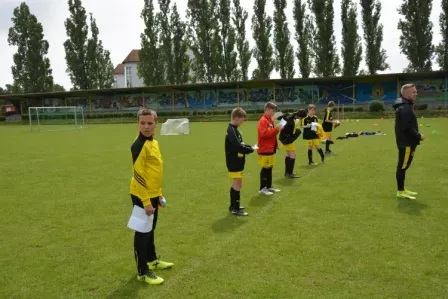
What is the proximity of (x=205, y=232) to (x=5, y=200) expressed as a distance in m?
5.04

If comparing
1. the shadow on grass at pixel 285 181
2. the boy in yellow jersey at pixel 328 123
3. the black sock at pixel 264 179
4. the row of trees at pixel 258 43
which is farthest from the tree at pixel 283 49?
the black sock at pixel 264 179

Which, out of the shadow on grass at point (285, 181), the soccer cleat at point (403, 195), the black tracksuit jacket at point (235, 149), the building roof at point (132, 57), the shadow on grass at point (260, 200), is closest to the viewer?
the black tracksuit jacket at point (235, 149)

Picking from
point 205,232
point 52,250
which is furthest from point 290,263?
point 52,250

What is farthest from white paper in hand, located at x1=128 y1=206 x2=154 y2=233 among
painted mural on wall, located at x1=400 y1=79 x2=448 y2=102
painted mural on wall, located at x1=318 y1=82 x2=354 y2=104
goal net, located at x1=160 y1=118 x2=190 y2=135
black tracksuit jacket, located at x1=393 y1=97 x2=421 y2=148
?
painted mural on wall, located at x1=318 y1=82 x2=354 y2=104

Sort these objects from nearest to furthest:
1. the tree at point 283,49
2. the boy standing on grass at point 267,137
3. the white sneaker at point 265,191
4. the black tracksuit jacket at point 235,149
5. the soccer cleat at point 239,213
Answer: the black tracksuit jacket at point 235,149, the soccer cleat at point 239,213, the boy standing on grass at point 267,137, the white sneaker at point 265,191, the tree at point 283,49

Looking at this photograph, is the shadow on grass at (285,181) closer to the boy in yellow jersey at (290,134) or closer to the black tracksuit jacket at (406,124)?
Answer: the boy in yellow jersey at (290,134)

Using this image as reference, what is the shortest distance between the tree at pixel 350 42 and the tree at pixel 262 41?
28.9 feet

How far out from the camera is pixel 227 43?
169ft

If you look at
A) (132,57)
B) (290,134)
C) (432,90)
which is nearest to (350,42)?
(432,90)

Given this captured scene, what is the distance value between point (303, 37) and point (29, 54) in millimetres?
37786

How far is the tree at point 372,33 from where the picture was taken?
154ft

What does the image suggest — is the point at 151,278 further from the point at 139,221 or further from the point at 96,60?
the point at 96,60

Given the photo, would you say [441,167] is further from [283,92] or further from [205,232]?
[283,92]

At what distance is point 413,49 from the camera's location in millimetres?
44062
